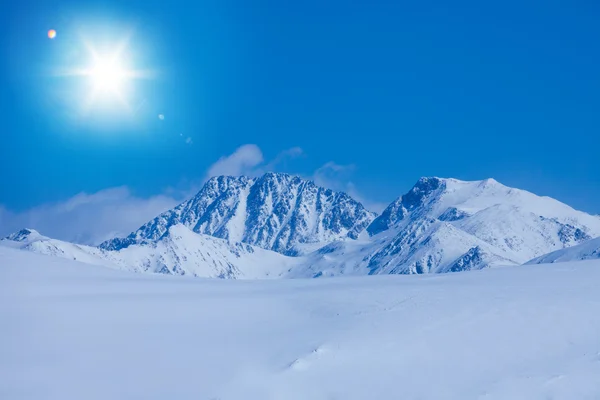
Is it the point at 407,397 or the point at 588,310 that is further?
the point at 588,310

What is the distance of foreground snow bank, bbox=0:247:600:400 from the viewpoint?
13156 millimetres

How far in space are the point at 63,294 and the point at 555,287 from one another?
783 inches

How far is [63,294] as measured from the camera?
20844 millimetres

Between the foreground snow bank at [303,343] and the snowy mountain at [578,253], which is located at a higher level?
the snowy mountain at [578,253]

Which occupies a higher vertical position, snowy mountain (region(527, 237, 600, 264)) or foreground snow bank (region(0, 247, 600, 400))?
snowy mountain (region(527, 237, 600, 264))

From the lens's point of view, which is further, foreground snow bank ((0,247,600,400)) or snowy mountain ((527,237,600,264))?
snowy mountain ((527,237,600,264))

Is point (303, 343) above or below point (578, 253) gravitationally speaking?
below

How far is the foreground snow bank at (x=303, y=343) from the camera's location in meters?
13.2

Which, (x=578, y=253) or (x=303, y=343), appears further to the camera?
(x=578, y=253)

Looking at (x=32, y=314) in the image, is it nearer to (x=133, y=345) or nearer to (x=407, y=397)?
(x=133, y=345)

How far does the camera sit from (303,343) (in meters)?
15.9

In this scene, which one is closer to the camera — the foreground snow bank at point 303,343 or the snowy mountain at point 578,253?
the foreground snow bank at point 303,343

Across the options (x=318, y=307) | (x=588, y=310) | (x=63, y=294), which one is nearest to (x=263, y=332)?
(x=318, y=307)

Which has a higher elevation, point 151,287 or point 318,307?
point 151,287
